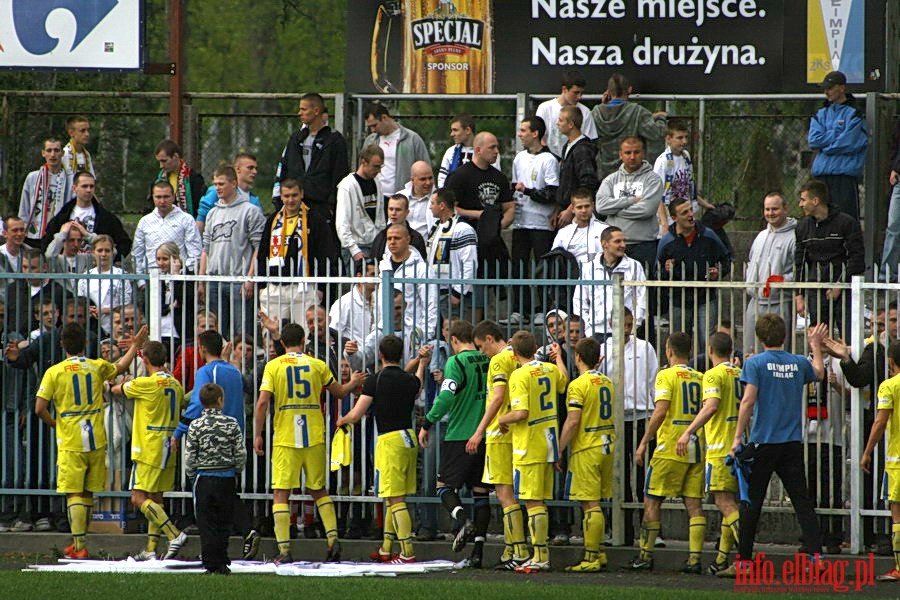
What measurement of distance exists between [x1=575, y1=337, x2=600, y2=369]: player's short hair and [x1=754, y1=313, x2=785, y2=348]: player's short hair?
4.47 feet

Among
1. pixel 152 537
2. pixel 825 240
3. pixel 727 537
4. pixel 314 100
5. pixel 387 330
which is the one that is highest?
pixel 314 100

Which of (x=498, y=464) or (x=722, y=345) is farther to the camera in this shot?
(x=498, y=464)

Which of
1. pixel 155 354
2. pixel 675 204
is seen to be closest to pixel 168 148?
pixel 155 354

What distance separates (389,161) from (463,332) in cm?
478

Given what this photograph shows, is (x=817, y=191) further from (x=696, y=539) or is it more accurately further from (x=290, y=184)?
(x=290, y=184)

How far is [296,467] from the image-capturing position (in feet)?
45.0

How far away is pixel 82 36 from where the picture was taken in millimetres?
18062

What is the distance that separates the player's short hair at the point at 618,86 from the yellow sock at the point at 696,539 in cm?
602

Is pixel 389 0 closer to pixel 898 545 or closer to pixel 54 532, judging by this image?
pixel 54 532

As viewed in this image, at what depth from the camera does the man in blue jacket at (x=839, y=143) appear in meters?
17.0

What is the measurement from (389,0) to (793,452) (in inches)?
359

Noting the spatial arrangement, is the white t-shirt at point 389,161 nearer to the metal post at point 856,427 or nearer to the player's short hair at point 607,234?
the player's short hair at point 607,234

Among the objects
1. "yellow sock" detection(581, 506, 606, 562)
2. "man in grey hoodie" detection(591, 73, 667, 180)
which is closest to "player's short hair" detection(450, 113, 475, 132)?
"man in grey hoodie" detection(591, 73, 667, 180)

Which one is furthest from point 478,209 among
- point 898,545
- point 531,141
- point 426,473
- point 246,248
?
point 898,545
